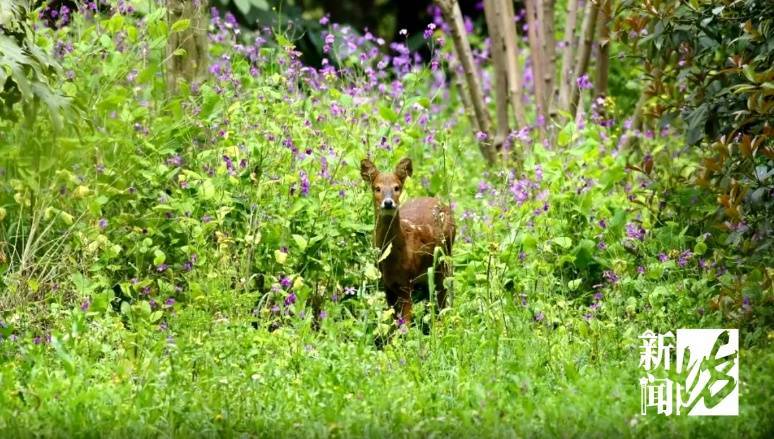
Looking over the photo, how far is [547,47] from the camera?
32.6ft

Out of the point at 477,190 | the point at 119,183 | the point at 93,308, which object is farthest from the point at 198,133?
the point at 477,190

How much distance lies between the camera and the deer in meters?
7.09

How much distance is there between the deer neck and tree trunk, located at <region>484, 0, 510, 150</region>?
288cm

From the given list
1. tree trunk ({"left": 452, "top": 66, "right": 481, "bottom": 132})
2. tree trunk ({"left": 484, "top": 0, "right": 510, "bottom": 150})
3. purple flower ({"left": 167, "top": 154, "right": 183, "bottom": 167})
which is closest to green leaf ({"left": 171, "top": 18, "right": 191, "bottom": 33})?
purple flower ({"left": 167, "top": 154, "right": 183, "bottom": 167})

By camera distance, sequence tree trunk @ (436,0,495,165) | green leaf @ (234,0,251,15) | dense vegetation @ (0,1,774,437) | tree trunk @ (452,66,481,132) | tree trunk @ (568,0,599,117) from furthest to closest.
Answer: green leaf @ (234,0,251,15) → tree trunk @ (452,66,481,132) → tree trunk @ (436,0,495,165) → tree trunk @ (568,0,599,117) → dense vegetation @ (0,1,774,437)

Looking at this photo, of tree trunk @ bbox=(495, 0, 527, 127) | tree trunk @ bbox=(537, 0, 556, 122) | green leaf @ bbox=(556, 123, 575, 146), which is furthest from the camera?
tree trunk @ bbox=(495, 0, 527, 127)

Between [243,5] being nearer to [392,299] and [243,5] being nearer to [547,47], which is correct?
[547,47]

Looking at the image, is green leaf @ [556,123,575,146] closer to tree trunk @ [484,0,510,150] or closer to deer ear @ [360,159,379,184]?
deer ear @ [360,159,379,184]

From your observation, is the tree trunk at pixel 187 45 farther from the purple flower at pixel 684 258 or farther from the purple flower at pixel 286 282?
the purple flower at pixel 684 258

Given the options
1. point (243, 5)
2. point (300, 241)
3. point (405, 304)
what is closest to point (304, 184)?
point (300, 241)

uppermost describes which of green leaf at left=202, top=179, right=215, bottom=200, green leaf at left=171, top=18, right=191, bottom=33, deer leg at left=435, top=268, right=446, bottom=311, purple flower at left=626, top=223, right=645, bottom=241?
green leaf at left=171, top=18, right=191, bottom=33

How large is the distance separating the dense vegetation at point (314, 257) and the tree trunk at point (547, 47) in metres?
1.25

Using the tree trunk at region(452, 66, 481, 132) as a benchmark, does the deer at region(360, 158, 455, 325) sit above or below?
below

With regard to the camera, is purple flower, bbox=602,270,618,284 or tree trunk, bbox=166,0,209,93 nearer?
purple flower, bbox=602,270,618,284
